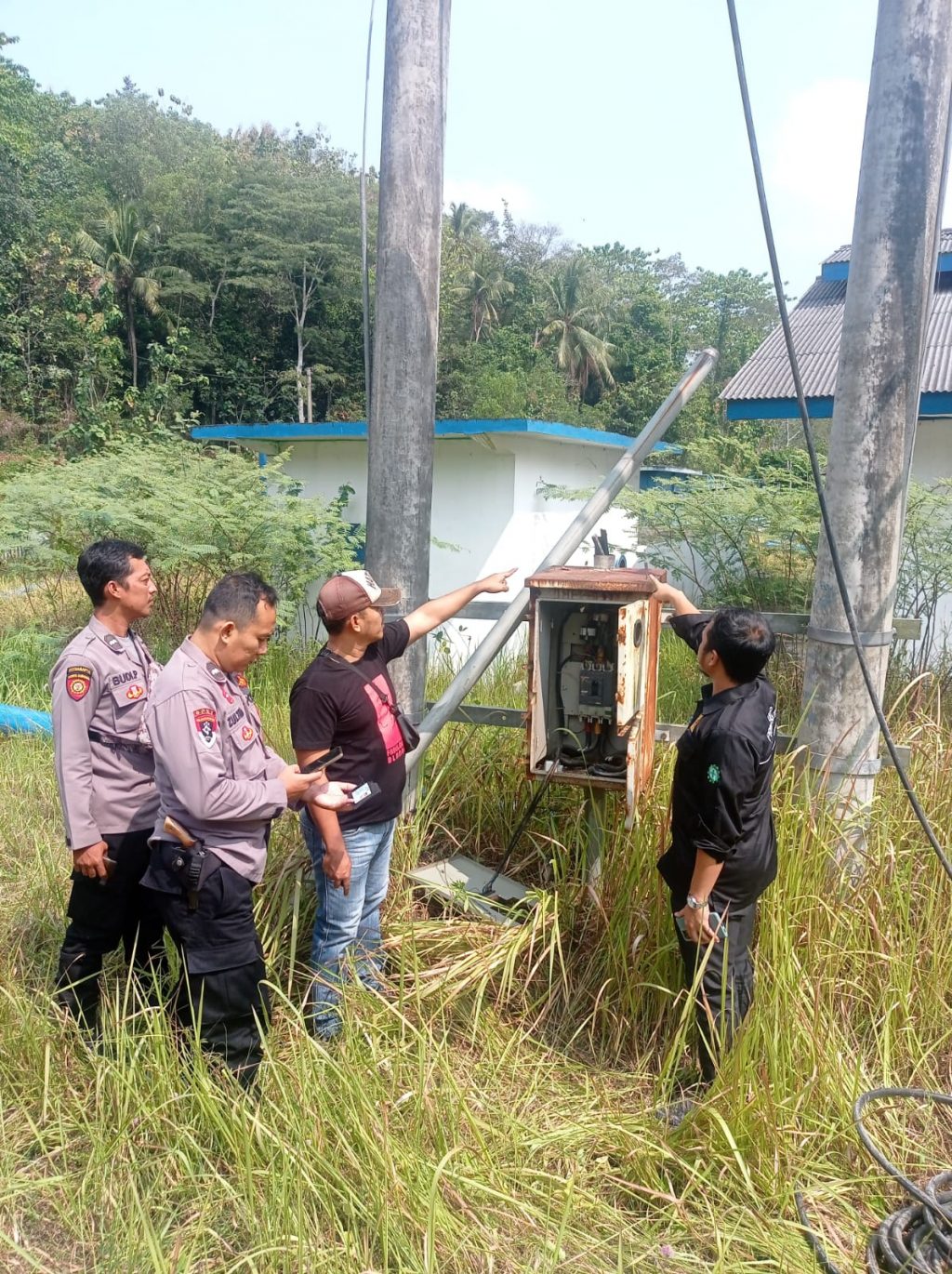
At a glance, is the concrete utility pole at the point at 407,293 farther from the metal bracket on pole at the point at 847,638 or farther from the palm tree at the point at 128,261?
the palm tree at the point at 128,261

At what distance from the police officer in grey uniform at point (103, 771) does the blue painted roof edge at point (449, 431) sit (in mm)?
6454

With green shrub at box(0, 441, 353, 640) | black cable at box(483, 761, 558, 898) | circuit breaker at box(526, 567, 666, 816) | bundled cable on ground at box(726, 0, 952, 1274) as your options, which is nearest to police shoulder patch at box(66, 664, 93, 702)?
circuit breaker at box(526, 567, 666, 816)

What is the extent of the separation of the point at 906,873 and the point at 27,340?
3085 centimetres

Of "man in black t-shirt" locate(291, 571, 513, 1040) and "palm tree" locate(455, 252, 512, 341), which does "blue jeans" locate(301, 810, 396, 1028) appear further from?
"palm tree" locate(455, 252, 512, 341)

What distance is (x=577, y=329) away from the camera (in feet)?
137

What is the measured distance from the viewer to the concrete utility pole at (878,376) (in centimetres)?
309

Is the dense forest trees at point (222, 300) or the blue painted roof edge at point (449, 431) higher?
the dense forest trees at point (222, 300)

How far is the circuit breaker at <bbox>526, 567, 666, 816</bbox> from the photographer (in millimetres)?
3033

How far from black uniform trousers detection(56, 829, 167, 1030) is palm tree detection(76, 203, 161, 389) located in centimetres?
3197

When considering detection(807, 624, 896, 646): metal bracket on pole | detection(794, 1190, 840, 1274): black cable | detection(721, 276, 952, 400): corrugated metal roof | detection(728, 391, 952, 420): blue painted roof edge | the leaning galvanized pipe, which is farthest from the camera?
detection(721, 276, 952, 400): corrugated metal roof

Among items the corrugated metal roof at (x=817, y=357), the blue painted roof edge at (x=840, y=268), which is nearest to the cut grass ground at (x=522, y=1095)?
the corrugated metal roof at (x=817, y=357)

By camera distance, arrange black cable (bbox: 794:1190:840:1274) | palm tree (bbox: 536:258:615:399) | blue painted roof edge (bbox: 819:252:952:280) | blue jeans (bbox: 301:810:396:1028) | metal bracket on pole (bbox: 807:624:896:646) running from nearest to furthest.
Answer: black cable (bbox: 794:1190:840:1274)
blue jeans (bbox: 301:810:396:1028)
metal bracket on pole (bbox: 807:624:896:646)
blue painted roof edge (bbox: 819:252:952:280)
palm tree (bbox: 536:258:615:399)

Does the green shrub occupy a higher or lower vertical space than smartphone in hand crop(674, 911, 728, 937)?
higher

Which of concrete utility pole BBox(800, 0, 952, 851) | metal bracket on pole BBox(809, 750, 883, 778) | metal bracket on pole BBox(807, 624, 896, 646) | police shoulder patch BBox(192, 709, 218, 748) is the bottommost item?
metal bracket on pole BBox(809, 750, 883, 778)
